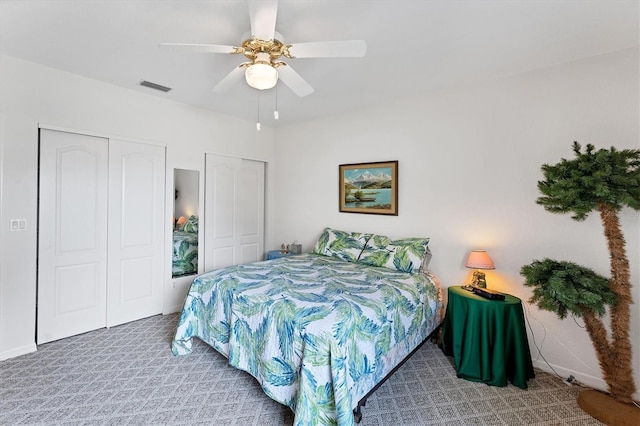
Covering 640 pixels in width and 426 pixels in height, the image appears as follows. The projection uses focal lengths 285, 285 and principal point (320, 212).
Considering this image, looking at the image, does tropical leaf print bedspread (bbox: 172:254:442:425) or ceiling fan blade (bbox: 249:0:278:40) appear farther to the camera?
tropical leaf print bedspread (bbox: 172:254:442:425)

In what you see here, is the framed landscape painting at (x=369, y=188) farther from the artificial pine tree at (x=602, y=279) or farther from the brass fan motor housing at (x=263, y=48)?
the brass fan motor housing at (x=263, y=48)

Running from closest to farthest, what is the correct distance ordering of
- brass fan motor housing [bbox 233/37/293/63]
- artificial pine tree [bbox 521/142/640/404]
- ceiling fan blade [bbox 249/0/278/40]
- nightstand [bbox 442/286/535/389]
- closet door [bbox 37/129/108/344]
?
ceiling fan blade [bbox 249/0/278/40] < brass fan motor housing [bbox 233/37/293/63] < artificial pine tree [bbox 521/142/640/404] < nightstand [bbox 442/286/535/389] < closet door [bbox 37/129/108/344]

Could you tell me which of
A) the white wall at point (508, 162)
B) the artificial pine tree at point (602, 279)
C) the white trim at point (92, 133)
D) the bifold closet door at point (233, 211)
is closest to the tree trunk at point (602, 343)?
the artificial pine tree at point (602, 279)

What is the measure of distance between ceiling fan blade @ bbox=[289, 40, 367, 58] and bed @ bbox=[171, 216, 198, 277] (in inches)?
111

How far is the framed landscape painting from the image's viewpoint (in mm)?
3555

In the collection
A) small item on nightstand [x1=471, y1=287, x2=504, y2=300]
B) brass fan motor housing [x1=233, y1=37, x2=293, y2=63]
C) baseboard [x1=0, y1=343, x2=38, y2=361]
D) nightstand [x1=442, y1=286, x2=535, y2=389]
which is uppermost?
brass fan motor housing [x1=233, y1=37, x2=293, y2=63]

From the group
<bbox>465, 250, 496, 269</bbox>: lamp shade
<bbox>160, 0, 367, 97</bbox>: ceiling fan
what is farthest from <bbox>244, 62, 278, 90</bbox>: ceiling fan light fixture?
<bbox>465, 250, 496, 269</bbox>: lamp shade

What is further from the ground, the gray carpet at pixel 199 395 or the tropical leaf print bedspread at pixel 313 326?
the tropical leaf print bedspread at pixel 313 326

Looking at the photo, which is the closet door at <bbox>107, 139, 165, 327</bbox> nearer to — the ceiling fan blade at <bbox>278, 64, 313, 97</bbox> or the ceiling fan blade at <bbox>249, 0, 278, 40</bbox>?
the ceiling fan blade at <bbox>278, 64, 313, 97</bbox>

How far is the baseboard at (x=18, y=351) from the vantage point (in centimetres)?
255

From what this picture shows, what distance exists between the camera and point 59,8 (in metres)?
Answer: 1.90

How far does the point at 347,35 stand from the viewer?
7.02ft

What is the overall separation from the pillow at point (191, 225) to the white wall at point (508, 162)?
206cm

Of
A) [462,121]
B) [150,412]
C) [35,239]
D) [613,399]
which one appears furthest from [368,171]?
[35,239]
